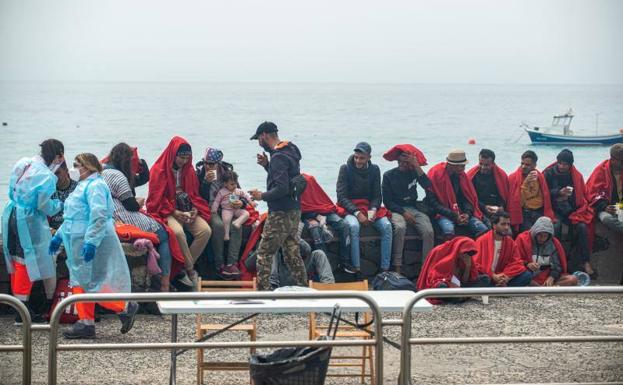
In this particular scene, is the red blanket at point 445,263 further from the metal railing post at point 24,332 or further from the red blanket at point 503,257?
the metal railing post at point 24,332

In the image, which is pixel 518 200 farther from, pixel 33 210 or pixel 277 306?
pixel 277 306

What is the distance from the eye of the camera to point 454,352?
1085 cm

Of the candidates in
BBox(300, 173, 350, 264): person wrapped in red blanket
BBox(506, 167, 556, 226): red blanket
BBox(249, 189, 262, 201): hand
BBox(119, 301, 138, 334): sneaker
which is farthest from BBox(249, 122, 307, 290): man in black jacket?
BBox(506, 167, 556, 226): red blanket

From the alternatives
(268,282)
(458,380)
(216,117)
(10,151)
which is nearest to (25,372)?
(458,380)

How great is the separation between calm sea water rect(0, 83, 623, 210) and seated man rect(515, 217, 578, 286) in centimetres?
2433

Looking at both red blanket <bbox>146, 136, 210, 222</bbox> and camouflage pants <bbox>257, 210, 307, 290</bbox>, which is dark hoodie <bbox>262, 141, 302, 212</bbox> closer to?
camouflage pants <bbox>257, 210, 307, 290</bbox>

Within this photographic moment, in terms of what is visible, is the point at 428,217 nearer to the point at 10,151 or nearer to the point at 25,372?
the point at 25,372

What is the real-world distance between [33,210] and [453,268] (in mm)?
4242

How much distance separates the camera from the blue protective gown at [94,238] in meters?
10.9

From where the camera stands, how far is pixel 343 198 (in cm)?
1355

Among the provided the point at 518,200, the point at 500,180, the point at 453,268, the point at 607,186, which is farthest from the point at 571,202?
the point at 453,268

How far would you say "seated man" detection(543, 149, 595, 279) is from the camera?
1405 centimetres

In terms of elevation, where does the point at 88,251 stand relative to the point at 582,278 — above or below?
above

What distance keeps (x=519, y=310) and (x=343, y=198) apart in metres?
2.34
